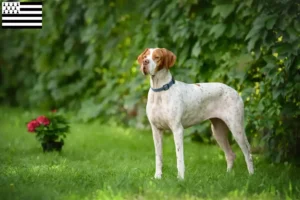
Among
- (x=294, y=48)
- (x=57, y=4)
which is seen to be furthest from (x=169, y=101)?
(x=57, y=4)

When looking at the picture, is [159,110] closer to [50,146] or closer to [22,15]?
[50,146]

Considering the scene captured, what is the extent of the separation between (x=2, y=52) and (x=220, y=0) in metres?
8.27

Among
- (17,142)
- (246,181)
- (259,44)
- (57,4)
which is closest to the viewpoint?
(246,181)

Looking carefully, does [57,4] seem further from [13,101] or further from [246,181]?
[246,181]

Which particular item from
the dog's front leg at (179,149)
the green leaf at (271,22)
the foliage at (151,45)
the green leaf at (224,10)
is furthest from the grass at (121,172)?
the green leaf at (224,10)

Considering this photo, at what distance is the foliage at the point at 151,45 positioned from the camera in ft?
22.4

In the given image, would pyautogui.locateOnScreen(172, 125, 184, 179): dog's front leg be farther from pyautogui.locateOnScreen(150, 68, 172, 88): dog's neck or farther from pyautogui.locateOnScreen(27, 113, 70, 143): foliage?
pyautogui.locateOnScreen(27, 113, 70, 143): foliage

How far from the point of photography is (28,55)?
1438 centimetres

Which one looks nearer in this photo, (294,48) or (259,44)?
(294,48)

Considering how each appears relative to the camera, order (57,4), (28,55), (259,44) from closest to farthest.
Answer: (259,44)
(57,4)
(28,55)

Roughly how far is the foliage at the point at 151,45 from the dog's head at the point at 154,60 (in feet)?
4.15

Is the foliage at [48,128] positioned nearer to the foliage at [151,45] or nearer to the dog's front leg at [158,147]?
the foliage at [151,45]

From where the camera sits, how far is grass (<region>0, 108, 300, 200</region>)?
16.8 feet

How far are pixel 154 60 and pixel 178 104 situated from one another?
1.58 ft
